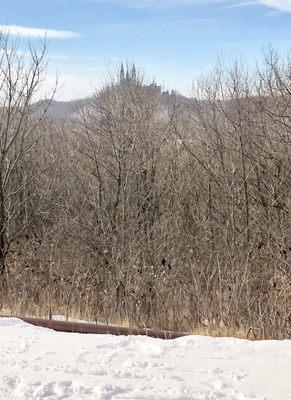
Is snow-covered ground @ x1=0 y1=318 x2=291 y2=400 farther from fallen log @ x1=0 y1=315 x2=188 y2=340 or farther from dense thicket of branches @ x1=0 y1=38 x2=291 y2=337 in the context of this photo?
dense thicket of branches @ x1=0 y1=38 x2=291 y2=337

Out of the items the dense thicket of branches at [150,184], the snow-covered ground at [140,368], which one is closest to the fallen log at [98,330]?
the snow-covered ground at [140,368]

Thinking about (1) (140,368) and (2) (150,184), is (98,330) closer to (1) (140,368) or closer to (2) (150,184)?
(1) (140,368)

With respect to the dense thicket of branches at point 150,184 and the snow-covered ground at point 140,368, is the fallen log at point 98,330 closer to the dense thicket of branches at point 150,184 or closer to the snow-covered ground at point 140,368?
the snow-covered ground at point 140,368

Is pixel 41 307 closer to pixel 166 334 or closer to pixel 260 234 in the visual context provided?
pixel 166 334

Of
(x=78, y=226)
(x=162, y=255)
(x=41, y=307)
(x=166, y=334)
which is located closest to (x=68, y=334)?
(x=166, y=334)

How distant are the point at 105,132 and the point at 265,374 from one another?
1293cm

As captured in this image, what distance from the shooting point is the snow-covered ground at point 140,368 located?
3271 millimetres

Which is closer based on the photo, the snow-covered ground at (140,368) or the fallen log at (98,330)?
the snow-covered ground at (140,368)

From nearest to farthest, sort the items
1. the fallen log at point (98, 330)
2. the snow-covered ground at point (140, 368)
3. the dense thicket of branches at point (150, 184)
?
1. the snow-covered ground at point (140, 368)
2. the fallen log at point (98, 330)
3. the dense thicket of branches at point (150, 184)

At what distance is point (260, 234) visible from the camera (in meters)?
13.4

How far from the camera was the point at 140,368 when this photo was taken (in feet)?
12.3

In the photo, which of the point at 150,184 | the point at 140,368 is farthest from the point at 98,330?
the point at 150,184

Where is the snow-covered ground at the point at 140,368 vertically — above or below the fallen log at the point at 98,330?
above

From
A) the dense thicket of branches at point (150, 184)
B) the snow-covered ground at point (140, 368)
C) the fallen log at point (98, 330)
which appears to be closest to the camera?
the snow-covered ground at point (140, 368)
